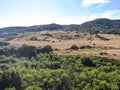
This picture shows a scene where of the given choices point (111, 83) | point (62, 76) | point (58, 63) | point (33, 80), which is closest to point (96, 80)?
point (111, 83)

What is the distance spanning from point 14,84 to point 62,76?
17.3 m

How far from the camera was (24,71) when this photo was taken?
337 ft

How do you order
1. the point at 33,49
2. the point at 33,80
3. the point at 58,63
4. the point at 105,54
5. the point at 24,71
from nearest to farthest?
1. the point at 33,80
2. the point at 24,71
3. the point at 58,63
4. the point at 105,54
5. the point at 33,49

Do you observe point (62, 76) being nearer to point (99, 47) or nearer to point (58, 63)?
point (58, 63)

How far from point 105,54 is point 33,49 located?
48.7 metres

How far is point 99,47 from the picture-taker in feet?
632

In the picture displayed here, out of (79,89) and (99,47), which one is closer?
(79,89)

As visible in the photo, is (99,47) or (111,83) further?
(99,47)

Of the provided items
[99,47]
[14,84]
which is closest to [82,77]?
[14,84]

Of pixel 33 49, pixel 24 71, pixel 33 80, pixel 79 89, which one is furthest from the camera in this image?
pixel 33 49

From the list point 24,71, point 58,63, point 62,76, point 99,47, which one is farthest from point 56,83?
point 99,47

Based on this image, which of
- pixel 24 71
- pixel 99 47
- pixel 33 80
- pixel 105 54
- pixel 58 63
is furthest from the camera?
pixel 99 47

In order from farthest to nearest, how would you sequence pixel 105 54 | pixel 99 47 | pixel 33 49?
pixel 99 47, pixel 33 49, pixel 105 54

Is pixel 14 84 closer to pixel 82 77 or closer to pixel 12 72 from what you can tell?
pixel 12 72
